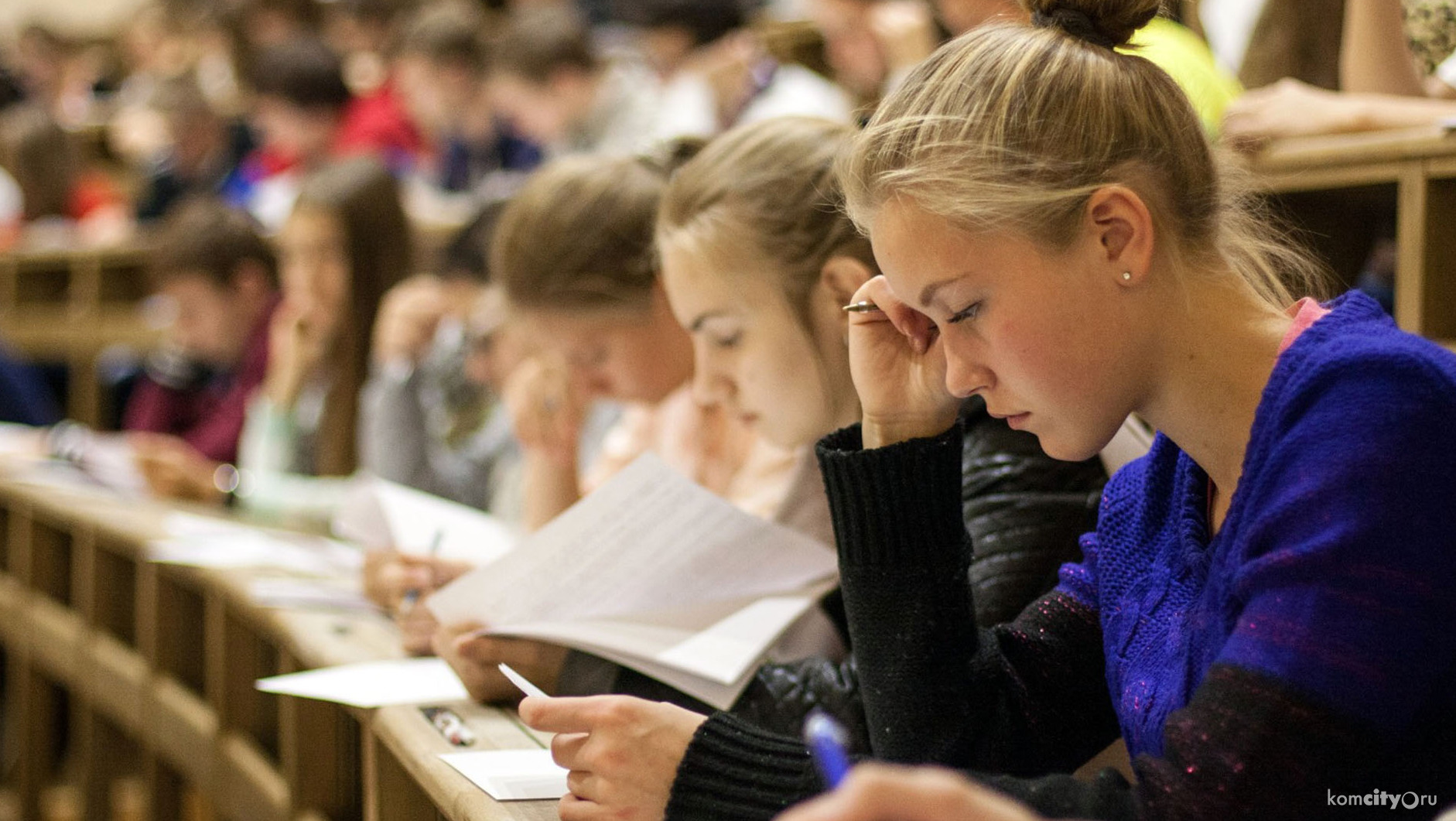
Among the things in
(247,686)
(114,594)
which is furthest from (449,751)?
(114,594)

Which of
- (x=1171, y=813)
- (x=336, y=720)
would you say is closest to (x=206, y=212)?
(x=336, y=720)

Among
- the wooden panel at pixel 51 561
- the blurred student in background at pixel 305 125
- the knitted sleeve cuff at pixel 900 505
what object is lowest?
the wooden panel at pixel 51 561

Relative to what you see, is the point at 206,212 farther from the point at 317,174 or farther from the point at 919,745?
the point at 919,745

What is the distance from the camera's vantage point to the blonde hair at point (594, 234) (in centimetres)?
180

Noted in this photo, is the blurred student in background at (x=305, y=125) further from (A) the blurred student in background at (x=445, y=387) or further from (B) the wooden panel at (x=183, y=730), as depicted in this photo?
(B) the wooden panel at (x=183, y=730)

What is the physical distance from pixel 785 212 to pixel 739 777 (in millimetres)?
599

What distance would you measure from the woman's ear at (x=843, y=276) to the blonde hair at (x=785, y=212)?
13mm

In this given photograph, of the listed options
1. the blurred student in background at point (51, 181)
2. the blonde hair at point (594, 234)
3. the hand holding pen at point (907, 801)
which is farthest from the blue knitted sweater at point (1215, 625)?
the blurred student in background at point (51, 181)

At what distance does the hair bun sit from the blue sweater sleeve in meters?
0.30

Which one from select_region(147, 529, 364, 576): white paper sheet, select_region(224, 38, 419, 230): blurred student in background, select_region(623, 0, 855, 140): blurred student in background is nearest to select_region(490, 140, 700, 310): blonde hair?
select_region(147, 529, 364, 576): white paper sheet

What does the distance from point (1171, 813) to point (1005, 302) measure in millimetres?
322

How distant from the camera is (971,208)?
35.9 inches

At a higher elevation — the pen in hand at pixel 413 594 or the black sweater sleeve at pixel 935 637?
the black sweater sleeve at pixel 935 637

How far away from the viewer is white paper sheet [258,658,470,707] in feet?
4.32
